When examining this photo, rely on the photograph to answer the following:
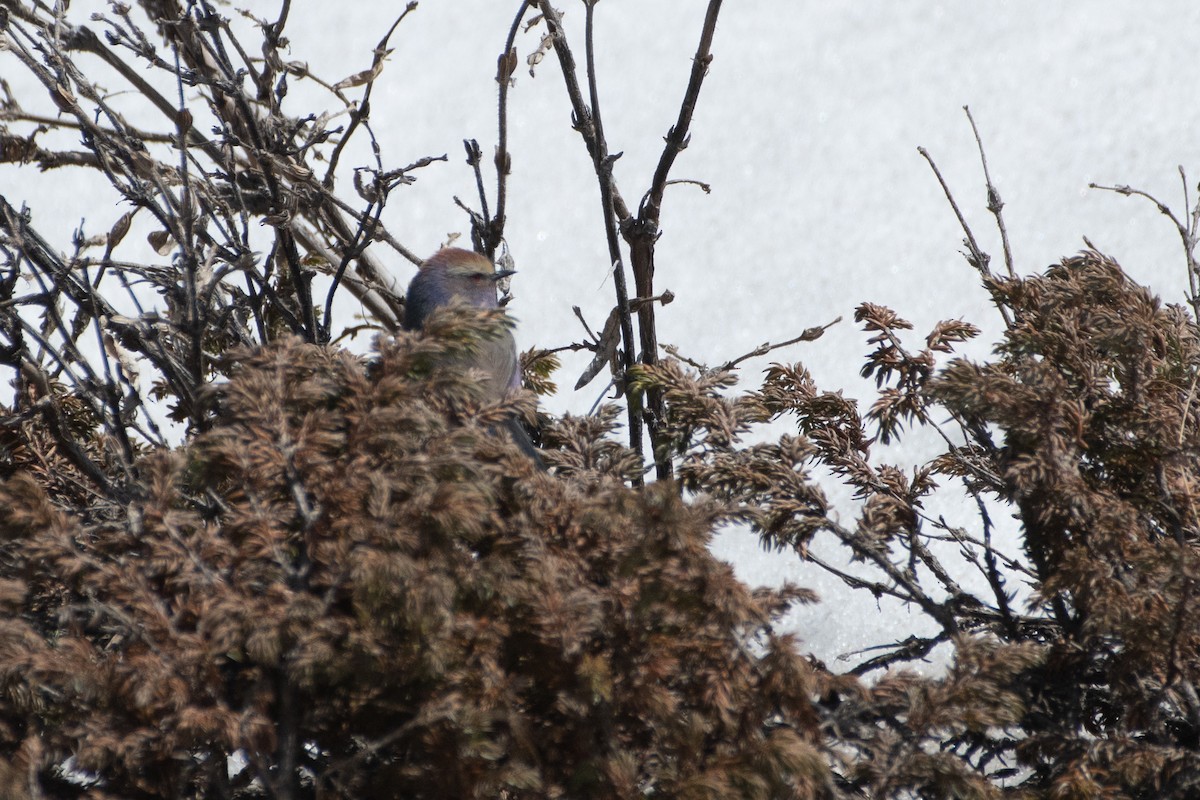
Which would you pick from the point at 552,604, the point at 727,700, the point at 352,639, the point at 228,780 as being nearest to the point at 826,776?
the point at 727,700

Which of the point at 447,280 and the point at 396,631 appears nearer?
the point at 396,631

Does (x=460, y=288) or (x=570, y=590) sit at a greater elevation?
(x=460, y=288)

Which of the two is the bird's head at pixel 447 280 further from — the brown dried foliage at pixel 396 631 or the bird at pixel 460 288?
the brown dried foliage at pixel 396 631

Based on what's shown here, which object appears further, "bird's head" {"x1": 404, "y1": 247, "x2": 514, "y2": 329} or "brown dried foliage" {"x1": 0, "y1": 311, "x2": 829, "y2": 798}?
"bird's head" {"x1": 404, "y1": 247, "x2": 514, "y2": 329}

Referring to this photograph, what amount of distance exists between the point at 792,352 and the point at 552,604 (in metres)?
2.85

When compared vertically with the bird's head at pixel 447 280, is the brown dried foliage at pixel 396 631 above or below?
below

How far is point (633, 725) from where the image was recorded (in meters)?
1.19

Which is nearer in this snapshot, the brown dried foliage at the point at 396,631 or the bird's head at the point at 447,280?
the brown dried foliage at the point at 396,631

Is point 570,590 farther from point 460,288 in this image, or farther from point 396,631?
point 460,288

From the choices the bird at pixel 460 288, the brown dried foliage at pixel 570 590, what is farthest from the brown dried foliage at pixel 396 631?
the bird at pixel 460 288

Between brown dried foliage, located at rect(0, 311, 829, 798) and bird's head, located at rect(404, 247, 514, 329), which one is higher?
bird's head, located at rect(404, 247, 514, 329)

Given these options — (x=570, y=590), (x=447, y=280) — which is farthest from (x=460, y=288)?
(x=570, y=590)

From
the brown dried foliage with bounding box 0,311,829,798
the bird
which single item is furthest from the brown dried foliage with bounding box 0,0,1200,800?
the bird

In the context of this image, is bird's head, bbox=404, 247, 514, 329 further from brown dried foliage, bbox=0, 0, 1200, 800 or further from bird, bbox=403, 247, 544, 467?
brown dried foliage, bbox=0, 0, 1200, 800
